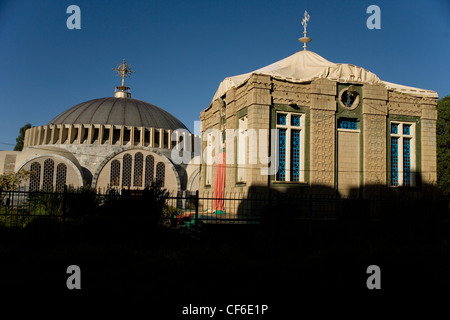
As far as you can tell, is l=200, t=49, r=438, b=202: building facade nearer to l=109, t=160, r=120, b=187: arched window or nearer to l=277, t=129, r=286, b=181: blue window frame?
l=277, t=129, r=286, b=181: blue window frame

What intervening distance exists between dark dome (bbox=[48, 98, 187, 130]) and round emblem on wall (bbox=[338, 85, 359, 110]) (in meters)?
33.5

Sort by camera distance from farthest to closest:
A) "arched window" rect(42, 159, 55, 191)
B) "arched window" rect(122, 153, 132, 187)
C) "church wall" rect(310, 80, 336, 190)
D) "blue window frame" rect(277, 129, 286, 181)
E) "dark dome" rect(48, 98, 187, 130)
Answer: "dark dome" rect(48, 98, 187, 130) < "arched window" rect(122, 153, 132, 187) < "arched window" rect(42, 159, 55, 191) < "church wall" rect(310, 80, 336, 190) < "blue window frame" rect(277, 129, 286, 181)

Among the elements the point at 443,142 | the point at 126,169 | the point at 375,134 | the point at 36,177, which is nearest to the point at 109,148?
Answer: the point at 126,169

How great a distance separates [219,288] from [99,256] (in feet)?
11.3

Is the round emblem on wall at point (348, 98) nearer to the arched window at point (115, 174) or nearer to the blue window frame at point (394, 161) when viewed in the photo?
the blue window frame at point (394, 161)

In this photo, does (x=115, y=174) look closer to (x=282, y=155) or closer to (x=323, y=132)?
(x=282, y=155)

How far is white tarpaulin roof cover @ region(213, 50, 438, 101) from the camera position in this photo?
738 inches

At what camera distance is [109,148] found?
4453 cm

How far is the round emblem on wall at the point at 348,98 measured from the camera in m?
19.0

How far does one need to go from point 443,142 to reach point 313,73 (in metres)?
24.4

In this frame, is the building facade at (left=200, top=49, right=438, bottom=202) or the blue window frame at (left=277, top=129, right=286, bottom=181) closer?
the building facade at (left=200, top=49, right=438, bottom=202)

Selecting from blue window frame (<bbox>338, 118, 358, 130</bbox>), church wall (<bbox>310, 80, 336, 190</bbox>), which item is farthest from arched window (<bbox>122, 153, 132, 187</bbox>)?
blue window frame (<bbox>338, 118, 358, 130</bbox>)
